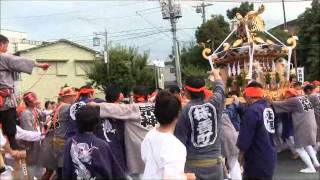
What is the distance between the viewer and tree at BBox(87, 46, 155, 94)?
38.7 metres

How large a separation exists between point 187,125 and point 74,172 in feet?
4.61

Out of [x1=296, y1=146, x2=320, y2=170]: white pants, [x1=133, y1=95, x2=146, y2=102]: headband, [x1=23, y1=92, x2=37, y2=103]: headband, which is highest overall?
[x1=23, y1=92, x2=37, y2=103]: headband

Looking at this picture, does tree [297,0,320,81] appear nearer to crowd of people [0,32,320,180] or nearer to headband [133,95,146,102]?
crowd of people [0,32,320,180]

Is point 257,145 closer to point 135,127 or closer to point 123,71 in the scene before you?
point 135,127

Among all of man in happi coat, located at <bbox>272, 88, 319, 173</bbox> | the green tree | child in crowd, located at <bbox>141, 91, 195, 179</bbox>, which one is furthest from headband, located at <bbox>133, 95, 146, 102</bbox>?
the green tree

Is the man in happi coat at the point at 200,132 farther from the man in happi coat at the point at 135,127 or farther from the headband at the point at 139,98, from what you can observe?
the headband at the point at 139,98

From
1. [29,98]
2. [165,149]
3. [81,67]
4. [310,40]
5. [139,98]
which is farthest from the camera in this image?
[81,67]

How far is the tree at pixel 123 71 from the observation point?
127 ft

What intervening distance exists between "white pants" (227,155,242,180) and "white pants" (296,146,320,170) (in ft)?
7.95

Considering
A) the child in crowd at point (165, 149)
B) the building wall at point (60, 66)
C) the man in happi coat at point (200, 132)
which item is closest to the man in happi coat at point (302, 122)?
the man in happi coat at point (200, 132)

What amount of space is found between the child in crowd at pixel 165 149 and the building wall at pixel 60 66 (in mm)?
39178

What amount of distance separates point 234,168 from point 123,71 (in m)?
30.8

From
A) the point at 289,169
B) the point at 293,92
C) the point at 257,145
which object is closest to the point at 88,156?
the point at 257,145

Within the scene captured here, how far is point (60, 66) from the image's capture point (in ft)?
145
